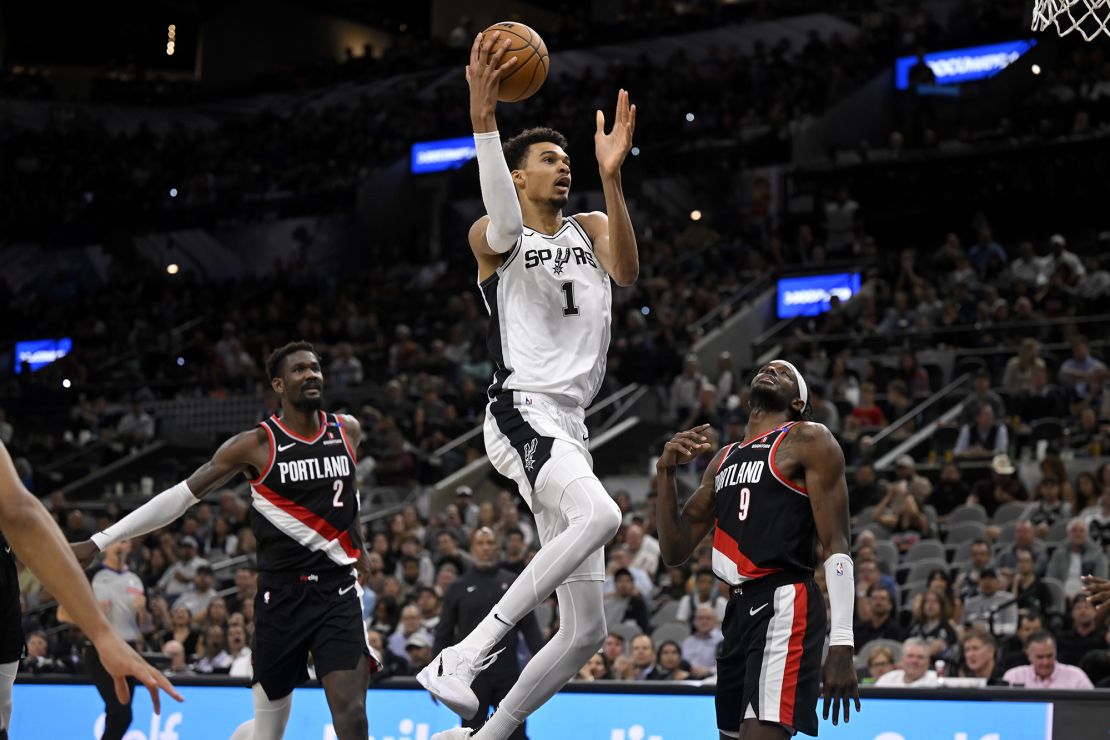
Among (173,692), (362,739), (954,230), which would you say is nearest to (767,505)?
(362,739)

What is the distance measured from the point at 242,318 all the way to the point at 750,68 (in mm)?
11827

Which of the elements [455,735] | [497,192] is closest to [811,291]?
[497,192]

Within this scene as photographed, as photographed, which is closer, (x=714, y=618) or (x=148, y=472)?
(x=714, y=618)

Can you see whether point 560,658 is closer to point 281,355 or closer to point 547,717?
point 281,355

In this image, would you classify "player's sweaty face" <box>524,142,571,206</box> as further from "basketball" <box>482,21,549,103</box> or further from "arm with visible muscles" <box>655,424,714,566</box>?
"arm with visible muscles" <box>655,424,714,566</box>

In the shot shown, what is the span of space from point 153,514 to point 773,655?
11.1 ft

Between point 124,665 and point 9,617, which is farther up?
point 124,665

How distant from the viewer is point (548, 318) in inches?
256

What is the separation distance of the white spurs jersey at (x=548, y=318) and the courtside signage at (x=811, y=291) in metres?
17.2

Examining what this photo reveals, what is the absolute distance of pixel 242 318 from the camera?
29.6 m

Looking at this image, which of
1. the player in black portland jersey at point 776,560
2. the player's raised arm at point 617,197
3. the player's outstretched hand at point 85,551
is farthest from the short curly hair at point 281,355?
the player in black portland jersey at point 776,560

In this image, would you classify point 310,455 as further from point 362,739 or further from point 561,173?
point 561,173

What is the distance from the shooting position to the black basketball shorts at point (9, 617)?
15.9 ft

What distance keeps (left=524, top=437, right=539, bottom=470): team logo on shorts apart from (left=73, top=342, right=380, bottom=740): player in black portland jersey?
1.79m
